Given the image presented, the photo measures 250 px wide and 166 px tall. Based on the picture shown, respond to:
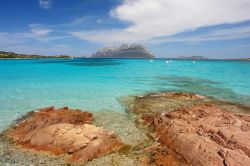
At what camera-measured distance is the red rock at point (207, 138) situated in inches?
456

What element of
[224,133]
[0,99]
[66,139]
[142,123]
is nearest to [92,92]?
[0,99]

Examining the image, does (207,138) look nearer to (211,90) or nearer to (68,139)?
(68,139)

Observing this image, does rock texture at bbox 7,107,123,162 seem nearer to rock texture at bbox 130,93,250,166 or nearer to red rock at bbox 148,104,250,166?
rock texture at bbox 130,93,250,166

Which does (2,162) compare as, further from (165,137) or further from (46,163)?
(165,137)

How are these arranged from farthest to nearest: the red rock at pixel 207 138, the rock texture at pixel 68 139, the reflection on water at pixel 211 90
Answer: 1. the reflection on water at pixel 211 90
2. the rock texture at pixel 68 139
3. the red rock at pixel 207 138

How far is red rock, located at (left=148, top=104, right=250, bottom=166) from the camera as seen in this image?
456 inches

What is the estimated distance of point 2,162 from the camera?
506 inches

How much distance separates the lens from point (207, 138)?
44.6 feet

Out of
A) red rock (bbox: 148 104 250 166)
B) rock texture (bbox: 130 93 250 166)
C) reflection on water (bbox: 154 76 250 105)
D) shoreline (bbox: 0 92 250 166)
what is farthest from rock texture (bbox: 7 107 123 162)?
reflection on water (bbox: 154 76 250 105)

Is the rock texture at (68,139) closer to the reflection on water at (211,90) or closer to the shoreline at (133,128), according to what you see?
the shoreline at (133,128)

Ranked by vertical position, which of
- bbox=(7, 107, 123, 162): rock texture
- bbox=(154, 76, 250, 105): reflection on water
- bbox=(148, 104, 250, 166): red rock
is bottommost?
bbox=(154, 76, 250, 105): reflection on water

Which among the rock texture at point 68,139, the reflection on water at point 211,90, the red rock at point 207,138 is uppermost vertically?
the red rock at point 207,138

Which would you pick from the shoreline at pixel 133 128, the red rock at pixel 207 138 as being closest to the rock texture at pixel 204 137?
the red rock at pixel 207 138

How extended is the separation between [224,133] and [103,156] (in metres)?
7.03
